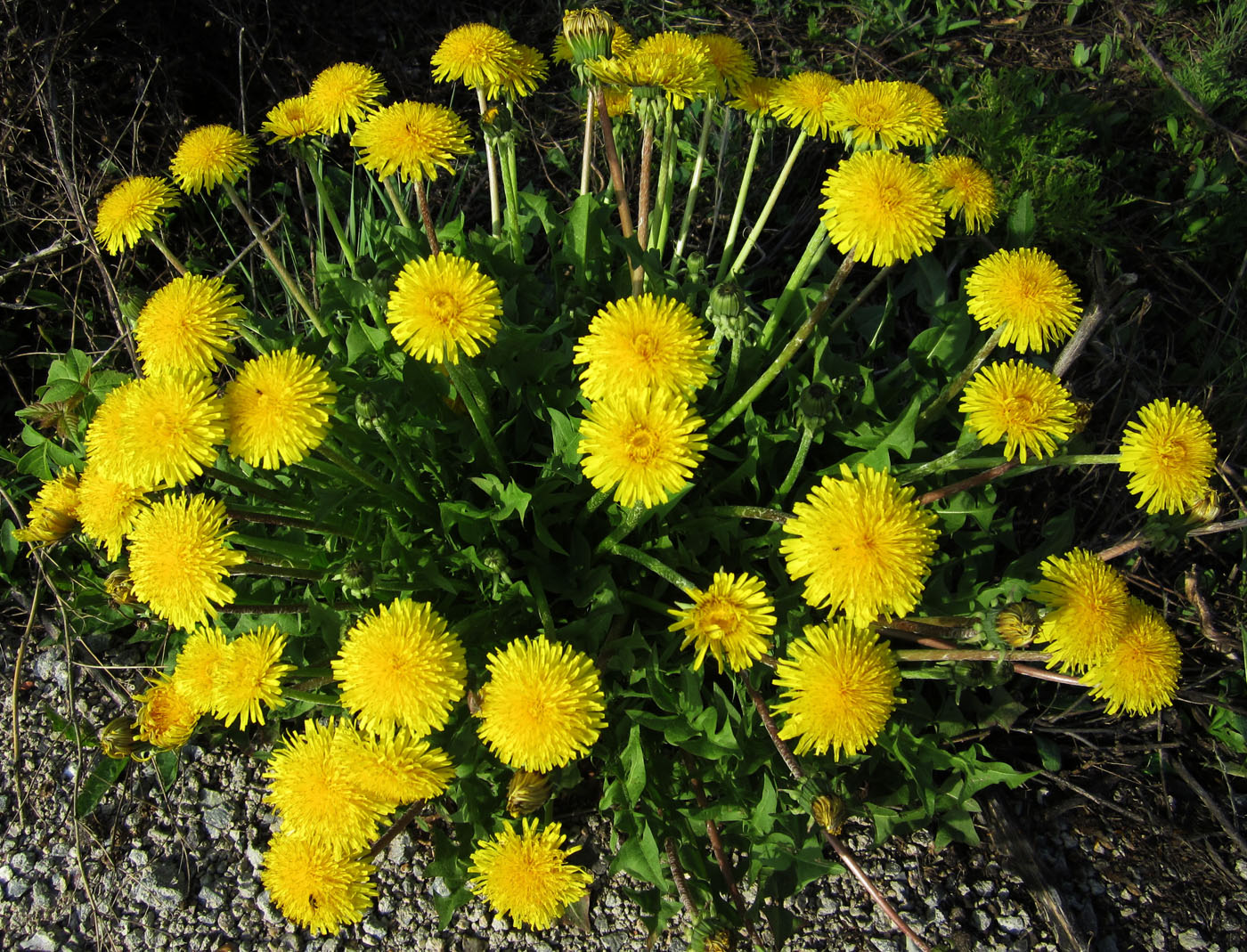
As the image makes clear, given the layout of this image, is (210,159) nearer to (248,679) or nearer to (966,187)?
(248,679)

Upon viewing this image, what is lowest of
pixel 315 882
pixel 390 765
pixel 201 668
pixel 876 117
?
pixel 315 882

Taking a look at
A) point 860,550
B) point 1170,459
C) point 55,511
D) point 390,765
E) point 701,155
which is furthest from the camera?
point 701,155

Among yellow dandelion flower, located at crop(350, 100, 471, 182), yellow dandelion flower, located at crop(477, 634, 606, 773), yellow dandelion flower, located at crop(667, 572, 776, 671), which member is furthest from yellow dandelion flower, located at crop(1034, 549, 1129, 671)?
yellow dandelion flower, located at crop(350, 100, 471, 182)

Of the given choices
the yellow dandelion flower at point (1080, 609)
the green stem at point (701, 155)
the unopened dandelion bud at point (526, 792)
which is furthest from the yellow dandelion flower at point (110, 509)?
the yellow dandelion flower at point (1080, 609)

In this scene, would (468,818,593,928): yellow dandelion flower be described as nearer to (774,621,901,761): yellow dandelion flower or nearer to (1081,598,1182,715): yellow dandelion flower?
(774,621,901,761): yellow dandelion flower

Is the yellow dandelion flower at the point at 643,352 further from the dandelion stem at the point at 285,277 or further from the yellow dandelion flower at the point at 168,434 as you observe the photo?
the dandelion stem at the point at 285,277

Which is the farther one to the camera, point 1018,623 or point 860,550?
point 1018,623

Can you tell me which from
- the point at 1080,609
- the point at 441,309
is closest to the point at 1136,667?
the point at 1080,609
